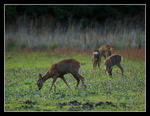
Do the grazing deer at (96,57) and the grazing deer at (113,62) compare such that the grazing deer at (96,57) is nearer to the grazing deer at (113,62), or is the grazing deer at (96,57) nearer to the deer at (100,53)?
the deer at (100,53)

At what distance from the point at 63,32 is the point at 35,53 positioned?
1.35 meters

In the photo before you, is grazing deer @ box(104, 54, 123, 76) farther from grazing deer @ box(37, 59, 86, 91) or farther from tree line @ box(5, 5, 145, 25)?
tree line @ box(5, 5, 145, 25)

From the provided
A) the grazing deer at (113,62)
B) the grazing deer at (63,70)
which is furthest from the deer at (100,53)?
the grazing deer at (63,70)

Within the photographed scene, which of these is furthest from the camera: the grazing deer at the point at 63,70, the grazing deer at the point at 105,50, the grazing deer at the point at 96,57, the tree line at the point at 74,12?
the grazing deer at the point at 105,50

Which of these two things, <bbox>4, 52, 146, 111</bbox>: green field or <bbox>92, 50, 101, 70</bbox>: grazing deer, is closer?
<bbox>4, 52, 146, 111</bbox>: green field

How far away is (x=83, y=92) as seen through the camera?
824 cm

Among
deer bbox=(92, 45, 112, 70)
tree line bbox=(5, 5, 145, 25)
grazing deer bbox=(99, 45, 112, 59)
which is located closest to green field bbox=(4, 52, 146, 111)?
deer bbox=(92, 45, 112, 70)

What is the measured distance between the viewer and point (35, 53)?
1232 cm

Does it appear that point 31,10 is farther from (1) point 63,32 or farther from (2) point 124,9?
(2) point 124,9

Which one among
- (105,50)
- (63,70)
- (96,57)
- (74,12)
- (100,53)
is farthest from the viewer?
(74,12)

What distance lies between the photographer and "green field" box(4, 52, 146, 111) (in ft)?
24.6

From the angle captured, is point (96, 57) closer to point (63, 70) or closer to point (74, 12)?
point (74, 12)

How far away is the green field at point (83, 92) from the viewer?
749 cm

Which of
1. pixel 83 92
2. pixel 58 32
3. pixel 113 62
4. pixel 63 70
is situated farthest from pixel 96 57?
pixel 83 92
